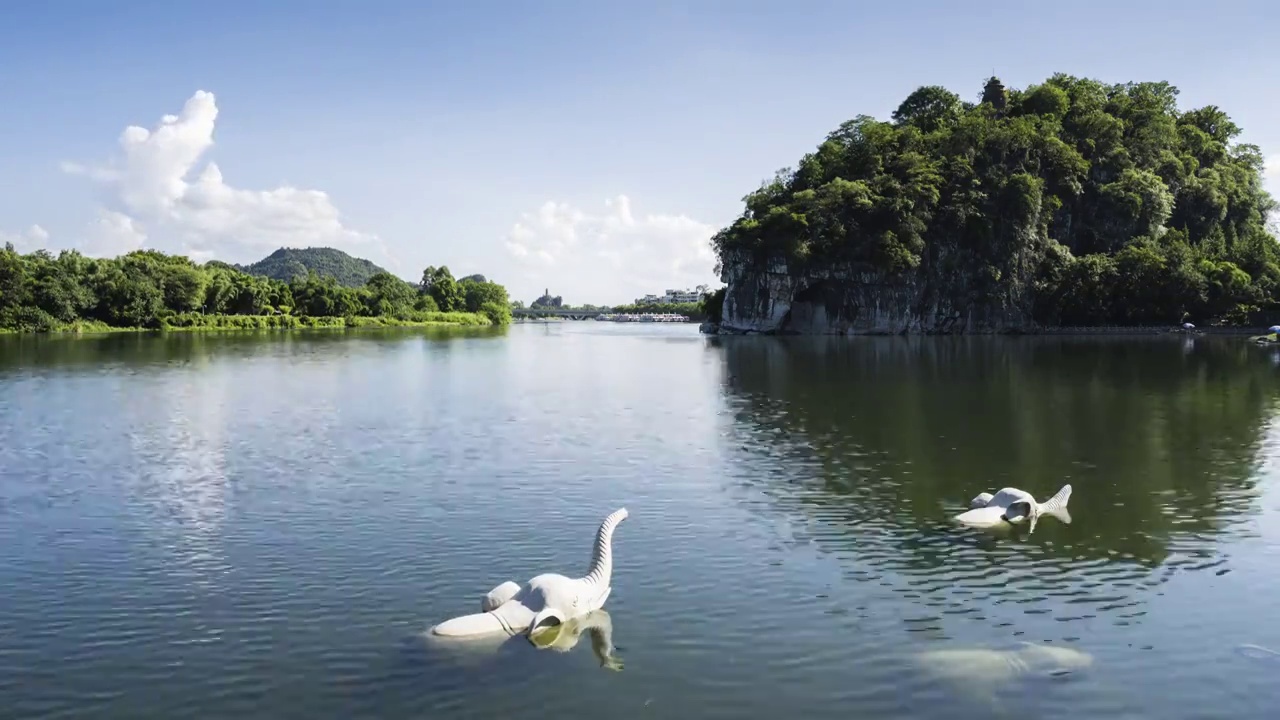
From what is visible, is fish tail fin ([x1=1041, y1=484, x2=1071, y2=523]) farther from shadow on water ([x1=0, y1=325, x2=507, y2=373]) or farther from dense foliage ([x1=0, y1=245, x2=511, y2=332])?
dense foliage ([x1=0, y1=245, x2=511, y2=332])

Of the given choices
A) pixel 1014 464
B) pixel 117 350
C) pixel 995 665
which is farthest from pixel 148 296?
pixel 995 665

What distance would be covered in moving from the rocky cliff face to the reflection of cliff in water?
7202 cm

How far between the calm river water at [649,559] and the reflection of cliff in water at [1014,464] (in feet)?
0.46

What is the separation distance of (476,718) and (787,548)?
8.70m

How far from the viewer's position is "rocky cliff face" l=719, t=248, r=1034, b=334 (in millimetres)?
130250

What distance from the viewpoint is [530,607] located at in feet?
43.9

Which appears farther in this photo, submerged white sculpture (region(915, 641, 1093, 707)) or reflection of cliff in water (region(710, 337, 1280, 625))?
reflection of cliff in water (region(710, 337, 1280, 625))

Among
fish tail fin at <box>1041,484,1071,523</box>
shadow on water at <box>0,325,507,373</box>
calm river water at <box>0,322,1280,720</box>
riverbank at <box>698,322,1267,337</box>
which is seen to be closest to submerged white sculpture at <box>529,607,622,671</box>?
calm river water at <box>0,322,1280,720</box>

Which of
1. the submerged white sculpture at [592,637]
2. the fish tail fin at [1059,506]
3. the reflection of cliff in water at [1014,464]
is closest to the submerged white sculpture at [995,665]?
the reflection of cliff in water at [1014,464]

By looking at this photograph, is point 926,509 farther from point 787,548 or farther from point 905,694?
point 905,694

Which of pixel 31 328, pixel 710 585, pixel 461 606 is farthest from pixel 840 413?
pixel 31 328

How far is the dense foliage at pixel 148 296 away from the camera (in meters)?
117

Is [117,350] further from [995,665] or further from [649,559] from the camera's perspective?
[995,665]

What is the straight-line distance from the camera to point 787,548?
1814cm
